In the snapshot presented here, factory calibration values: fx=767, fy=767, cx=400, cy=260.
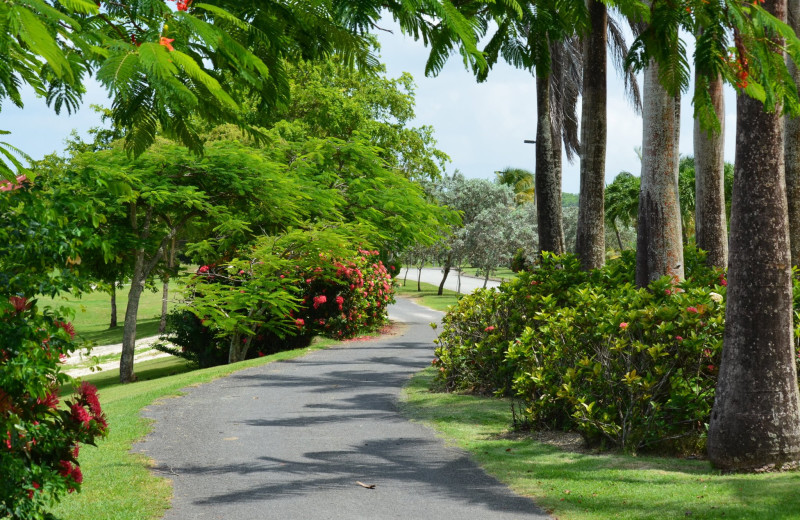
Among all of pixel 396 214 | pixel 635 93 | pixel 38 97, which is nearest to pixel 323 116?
pixel 396 214

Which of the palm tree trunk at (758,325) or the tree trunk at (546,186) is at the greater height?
the tree trunk at (546,186)

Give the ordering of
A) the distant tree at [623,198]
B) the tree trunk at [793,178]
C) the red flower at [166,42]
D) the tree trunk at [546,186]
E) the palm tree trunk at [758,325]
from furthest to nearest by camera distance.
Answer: the distant tree at [623,198] < the tree trunk at [546,186] < the tree trunk at [793,178] < the palm tree trunk at [758,325] < the red flower at [166,42]

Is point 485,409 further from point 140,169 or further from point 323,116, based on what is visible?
point 323,116

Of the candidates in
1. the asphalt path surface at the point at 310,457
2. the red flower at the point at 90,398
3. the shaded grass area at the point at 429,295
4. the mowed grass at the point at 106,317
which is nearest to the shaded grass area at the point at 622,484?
the asphalt path surface at the point at 310,457

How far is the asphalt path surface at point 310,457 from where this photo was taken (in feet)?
21.4

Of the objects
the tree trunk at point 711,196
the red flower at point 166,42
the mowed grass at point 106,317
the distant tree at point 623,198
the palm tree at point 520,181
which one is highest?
the palm tree at point 520,181

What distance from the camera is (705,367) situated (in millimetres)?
8414

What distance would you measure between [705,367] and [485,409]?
371cm

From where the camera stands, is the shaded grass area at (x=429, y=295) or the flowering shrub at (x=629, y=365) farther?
the shaded grass area at (x=429, y=295)

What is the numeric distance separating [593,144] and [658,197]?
250 centimetres

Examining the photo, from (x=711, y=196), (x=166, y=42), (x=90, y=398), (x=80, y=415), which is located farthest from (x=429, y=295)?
(x=166, y=42)

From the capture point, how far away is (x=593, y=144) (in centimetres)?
1290

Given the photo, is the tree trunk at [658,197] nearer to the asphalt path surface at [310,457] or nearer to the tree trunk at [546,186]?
the asphalt path surface at [310,457]

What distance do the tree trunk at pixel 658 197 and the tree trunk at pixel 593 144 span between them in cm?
204
